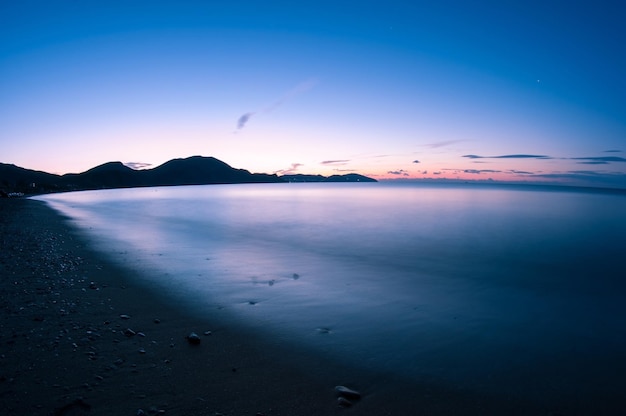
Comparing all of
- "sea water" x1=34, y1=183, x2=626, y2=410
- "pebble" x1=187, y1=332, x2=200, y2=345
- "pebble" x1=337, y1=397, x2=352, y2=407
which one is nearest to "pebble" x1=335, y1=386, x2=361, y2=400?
"pebble" x1=337, y1=397, x2=352, y2=407

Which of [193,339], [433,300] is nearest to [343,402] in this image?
[193,339]

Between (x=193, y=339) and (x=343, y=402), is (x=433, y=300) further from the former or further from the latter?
(x=193, y=339)

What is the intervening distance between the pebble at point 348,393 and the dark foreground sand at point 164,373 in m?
0.11

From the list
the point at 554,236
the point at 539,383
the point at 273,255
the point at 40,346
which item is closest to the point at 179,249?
the point at 273,255

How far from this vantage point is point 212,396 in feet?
14.3

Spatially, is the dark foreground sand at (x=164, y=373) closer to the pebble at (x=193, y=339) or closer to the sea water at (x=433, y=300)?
the pebble at (x=193, y=339)

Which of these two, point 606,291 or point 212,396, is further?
point 606,291

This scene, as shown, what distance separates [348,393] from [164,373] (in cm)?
278

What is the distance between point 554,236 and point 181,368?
91.8ft

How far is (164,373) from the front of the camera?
191 inches

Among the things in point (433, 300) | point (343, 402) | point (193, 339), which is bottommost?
point (433, 300)

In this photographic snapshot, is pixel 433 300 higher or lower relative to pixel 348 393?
lower

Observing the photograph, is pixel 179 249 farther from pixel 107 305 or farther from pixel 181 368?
pixel 181 368

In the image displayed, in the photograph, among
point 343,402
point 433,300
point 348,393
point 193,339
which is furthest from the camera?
point 433,300
